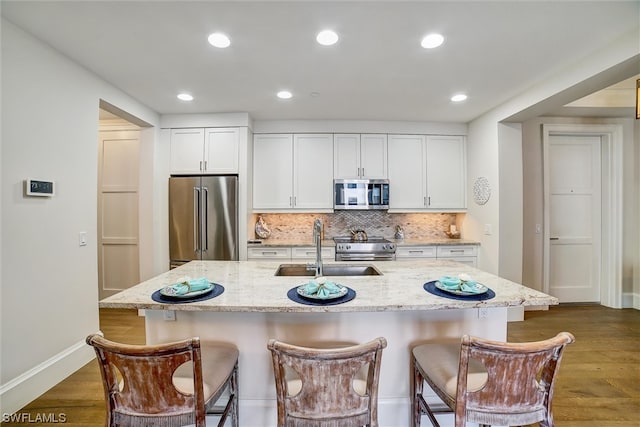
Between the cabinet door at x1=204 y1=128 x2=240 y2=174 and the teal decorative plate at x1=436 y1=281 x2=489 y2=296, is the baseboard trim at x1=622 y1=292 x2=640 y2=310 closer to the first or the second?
the teal decorative plate at x1=436 y1=281 x2=489 y2=296

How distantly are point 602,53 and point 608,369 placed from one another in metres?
2.58

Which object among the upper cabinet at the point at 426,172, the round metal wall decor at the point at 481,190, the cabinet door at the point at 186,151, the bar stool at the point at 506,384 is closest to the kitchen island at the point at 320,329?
the bar stool at the point at 506,384

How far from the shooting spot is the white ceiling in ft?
5.67

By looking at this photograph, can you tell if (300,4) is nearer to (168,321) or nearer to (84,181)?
(168,321)

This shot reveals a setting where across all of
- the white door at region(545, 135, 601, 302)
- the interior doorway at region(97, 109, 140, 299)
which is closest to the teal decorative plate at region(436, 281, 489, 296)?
the white door at region(545, 135, 601, 302)

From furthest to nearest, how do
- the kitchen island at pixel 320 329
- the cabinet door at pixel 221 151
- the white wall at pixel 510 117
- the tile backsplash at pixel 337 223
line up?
1. the tile backsplash at pixel 337 223
2. the cabinet door at pixel 221 151
3. the white wall at pixel 510 117
4. the kitchen island at pixel 320 329

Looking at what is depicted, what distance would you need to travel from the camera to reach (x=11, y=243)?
74.2 inches

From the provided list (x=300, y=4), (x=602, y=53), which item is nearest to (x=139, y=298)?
(x=300, y=4)

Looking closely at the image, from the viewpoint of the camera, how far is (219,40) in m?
2.02

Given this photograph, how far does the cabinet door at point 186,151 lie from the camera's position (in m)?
3.65

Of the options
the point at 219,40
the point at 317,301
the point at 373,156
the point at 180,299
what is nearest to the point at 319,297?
the point at 317,301

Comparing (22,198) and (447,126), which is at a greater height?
(447,126)

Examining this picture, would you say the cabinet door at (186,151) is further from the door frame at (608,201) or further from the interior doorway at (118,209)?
the door frame at (608,201)

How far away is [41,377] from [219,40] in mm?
2813
